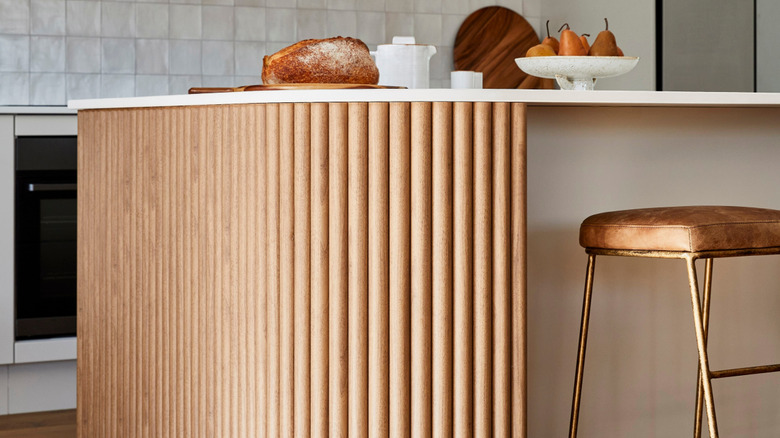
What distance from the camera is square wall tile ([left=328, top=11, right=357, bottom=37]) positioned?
381cm

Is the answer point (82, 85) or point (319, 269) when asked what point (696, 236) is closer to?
point (319, 269)

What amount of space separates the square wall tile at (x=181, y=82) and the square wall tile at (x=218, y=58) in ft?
0.17

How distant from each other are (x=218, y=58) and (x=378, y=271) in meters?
2.33

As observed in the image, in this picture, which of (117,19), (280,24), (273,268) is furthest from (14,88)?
(273,268)

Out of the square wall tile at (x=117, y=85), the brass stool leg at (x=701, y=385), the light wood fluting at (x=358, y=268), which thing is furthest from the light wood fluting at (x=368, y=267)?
the square wall tile at (x=117, y=85)

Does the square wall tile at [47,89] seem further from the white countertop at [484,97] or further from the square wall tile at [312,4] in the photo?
the white countertop at [484,97]

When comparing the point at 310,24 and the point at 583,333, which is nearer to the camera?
the point at 583,333

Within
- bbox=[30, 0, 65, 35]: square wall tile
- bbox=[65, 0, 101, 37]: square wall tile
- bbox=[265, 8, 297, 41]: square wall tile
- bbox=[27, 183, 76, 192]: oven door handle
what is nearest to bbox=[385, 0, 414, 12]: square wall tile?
bbox=[265, 8, 297, 41]: square wall tile

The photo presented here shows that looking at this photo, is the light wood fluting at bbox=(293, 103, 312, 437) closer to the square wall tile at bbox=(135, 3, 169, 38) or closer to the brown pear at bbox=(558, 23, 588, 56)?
the brown pear at bbox=(558, 23, 588, 56)

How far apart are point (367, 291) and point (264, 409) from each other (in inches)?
13.1

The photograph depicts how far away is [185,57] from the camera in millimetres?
3637

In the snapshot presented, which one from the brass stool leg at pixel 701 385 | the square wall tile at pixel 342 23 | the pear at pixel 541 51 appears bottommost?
the brass stool leg at pixel 701 385

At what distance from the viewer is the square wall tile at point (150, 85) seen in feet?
11.7

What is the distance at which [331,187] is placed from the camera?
1.64 metres
